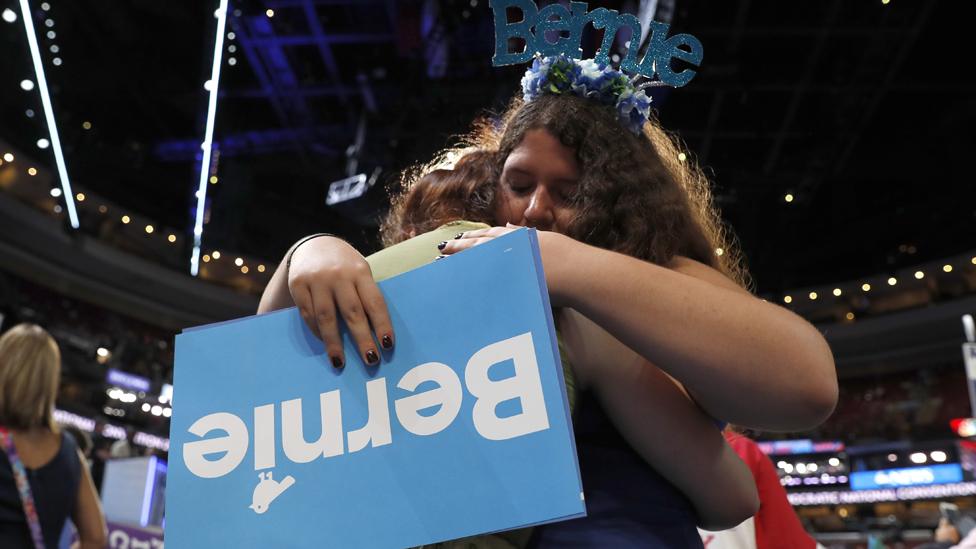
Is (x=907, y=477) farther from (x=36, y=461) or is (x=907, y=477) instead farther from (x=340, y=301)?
(x=340, y=301)

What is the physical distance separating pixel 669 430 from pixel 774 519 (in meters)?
1.45

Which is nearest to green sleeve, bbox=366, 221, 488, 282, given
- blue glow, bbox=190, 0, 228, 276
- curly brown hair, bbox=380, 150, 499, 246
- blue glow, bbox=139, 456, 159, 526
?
curly brown hair, bbox=380, 150, 499, 246

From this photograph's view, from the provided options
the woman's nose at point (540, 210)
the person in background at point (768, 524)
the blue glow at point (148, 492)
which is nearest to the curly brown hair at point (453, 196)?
the woman's nose at point (540, 210)

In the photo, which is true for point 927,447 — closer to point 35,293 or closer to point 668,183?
point 35,293

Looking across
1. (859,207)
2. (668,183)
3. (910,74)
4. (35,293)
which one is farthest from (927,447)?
(668,183)

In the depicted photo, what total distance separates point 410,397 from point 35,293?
18.5m

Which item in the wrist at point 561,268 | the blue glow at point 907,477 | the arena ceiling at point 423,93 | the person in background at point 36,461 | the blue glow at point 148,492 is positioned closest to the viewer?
the wrist at point 561,268

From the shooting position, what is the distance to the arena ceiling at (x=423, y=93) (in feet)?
28.8

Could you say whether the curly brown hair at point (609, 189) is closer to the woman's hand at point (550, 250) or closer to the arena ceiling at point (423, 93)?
the woman's hand at point (550, 250)

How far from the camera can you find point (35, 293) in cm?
1678

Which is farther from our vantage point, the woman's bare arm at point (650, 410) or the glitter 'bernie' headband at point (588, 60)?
the glitter 'bernie' headband at point (588, 60)

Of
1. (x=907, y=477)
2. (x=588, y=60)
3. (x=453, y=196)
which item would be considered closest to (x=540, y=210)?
(x=453, y=196)

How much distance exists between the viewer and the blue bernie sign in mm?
698

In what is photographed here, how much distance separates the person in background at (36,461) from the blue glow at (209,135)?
245cm
